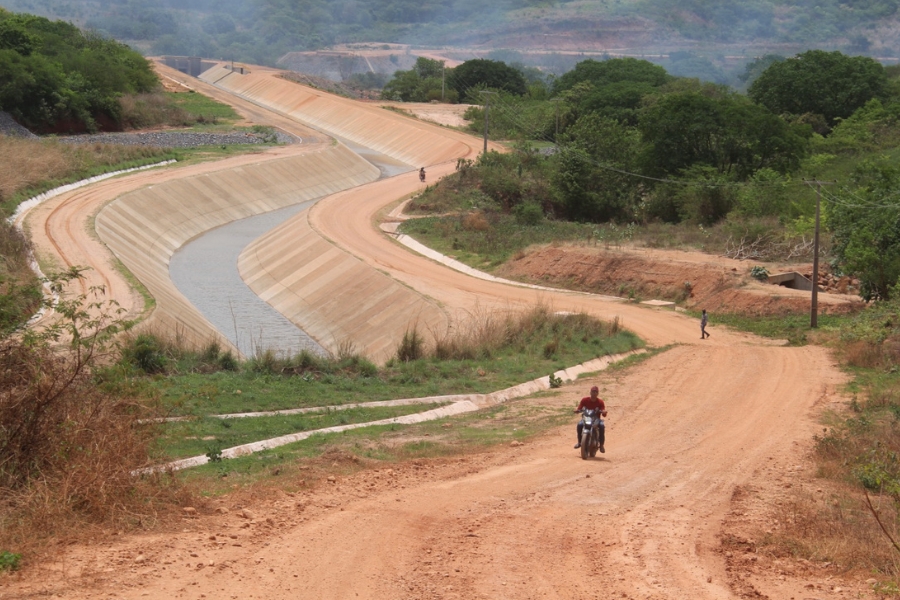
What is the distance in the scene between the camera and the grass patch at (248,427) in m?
16.8

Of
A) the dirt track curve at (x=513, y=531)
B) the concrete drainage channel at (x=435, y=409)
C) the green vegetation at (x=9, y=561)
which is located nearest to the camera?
the green vegetation at (x=9, y=561)

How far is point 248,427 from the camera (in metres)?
19.0

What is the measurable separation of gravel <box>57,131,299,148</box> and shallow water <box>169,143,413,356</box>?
55.9 ft

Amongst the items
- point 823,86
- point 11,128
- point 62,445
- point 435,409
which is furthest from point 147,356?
point 823,86

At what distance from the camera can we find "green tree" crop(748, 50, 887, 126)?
287 ft

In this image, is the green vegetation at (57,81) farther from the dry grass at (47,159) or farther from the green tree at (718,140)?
the green tree at (718,140)

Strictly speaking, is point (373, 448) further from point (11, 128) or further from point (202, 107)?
point (202, 107)

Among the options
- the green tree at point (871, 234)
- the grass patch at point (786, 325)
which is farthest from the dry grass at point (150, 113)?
the green tree at point (871, 234)

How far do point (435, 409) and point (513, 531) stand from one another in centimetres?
957

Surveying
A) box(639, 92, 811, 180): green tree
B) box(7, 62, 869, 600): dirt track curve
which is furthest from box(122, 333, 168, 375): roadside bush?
box(639, 92, 811, 180): green tree

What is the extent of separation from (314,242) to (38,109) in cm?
4063

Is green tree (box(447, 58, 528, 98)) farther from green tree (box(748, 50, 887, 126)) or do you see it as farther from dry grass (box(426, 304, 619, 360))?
dry grass (box(426, 304, 619, 360))

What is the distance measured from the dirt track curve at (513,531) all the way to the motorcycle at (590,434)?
0.87 feet

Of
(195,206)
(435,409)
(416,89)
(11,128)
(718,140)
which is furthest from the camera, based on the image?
(416,89)
